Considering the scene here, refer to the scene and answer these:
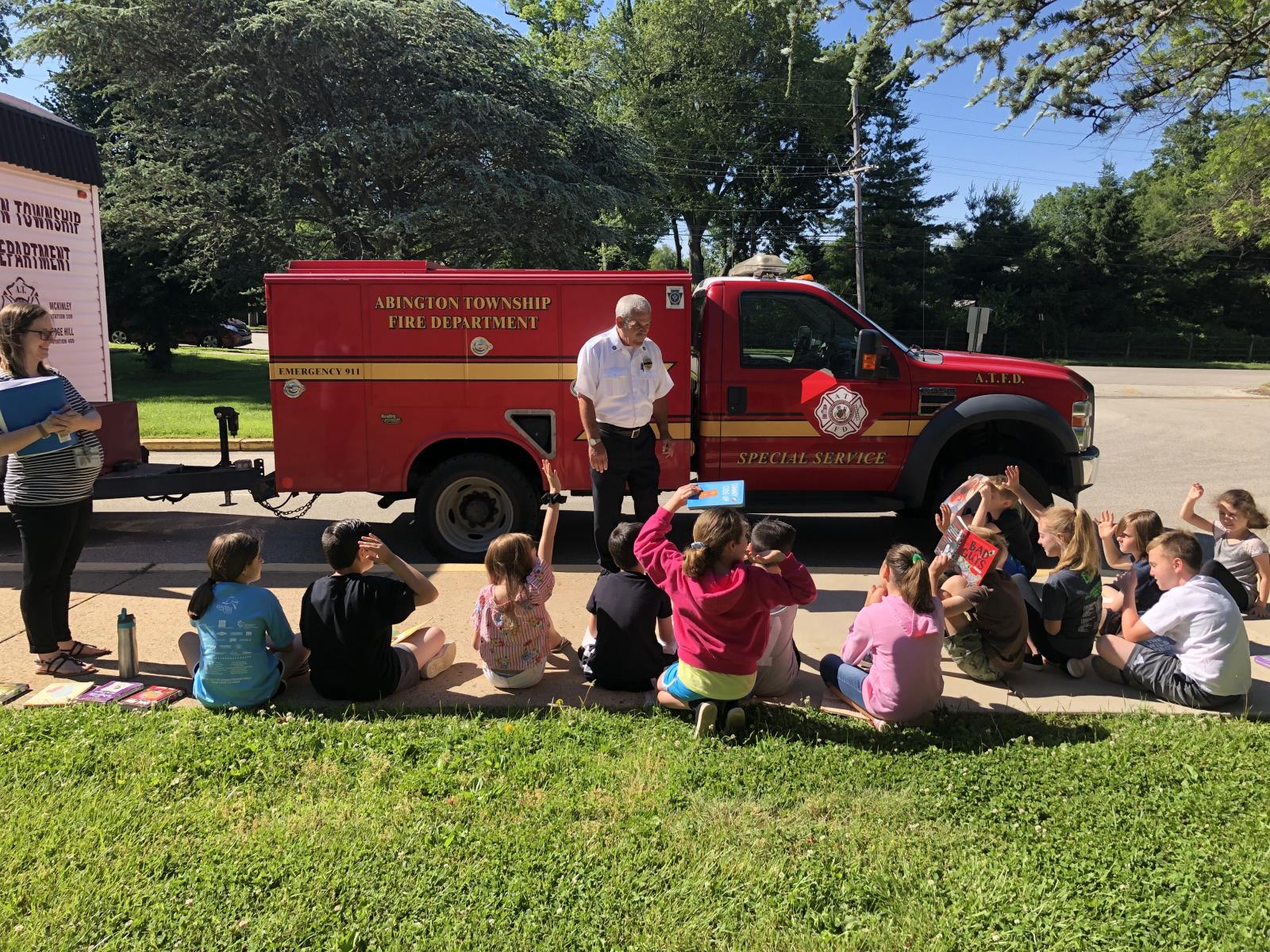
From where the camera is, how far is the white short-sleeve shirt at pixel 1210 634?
164 inches

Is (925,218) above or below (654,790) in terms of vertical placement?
above

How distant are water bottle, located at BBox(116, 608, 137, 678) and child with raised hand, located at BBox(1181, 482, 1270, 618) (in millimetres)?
5962

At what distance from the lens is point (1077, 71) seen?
812 centimetres

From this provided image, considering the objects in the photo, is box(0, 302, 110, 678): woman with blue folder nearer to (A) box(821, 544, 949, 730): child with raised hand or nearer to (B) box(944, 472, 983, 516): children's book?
(A) box(821, 544, 949, 730): child with raised hand

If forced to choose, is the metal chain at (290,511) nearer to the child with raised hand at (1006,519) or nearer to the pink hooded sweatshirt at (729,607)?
the pink hooded sweatshirt at (729,607)

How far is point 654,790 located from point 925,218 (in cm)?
4604

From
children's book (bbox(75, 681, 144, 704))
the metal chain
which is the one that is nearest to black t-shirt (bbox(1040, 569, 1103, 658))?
children's book (bbox(75, 681, 144, 704))

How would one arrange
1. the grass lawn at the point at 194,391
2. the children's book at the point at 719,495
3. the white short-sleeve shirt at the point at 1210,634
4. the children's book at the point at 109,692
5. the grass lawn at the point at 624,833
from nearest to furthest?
the grass lawn at the point at 624,833 → the children's book at the point at 719,495 → the white short-sleeve shirt at the point at 1210,634 → the children's book at the point at 109,692 → the grass lawn at the point at 194,391

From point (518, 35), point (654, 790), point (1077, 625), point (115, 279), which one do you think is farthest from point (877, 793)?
point (115, 279)

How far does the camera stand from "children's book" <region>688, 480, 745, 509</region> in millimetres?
3752

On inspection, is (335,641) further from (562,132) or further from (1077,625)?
(562,132)

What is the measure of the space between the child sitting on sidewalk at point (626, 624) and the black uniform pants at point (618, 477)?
1.32m

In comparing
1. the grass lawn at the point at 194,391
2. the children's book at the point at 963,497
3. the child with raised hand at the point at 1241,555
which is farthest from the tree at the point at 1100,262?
the children's book at the point at 963,497

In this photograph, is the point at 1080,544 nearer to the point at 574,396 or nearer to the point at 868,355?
the point at 868,355
